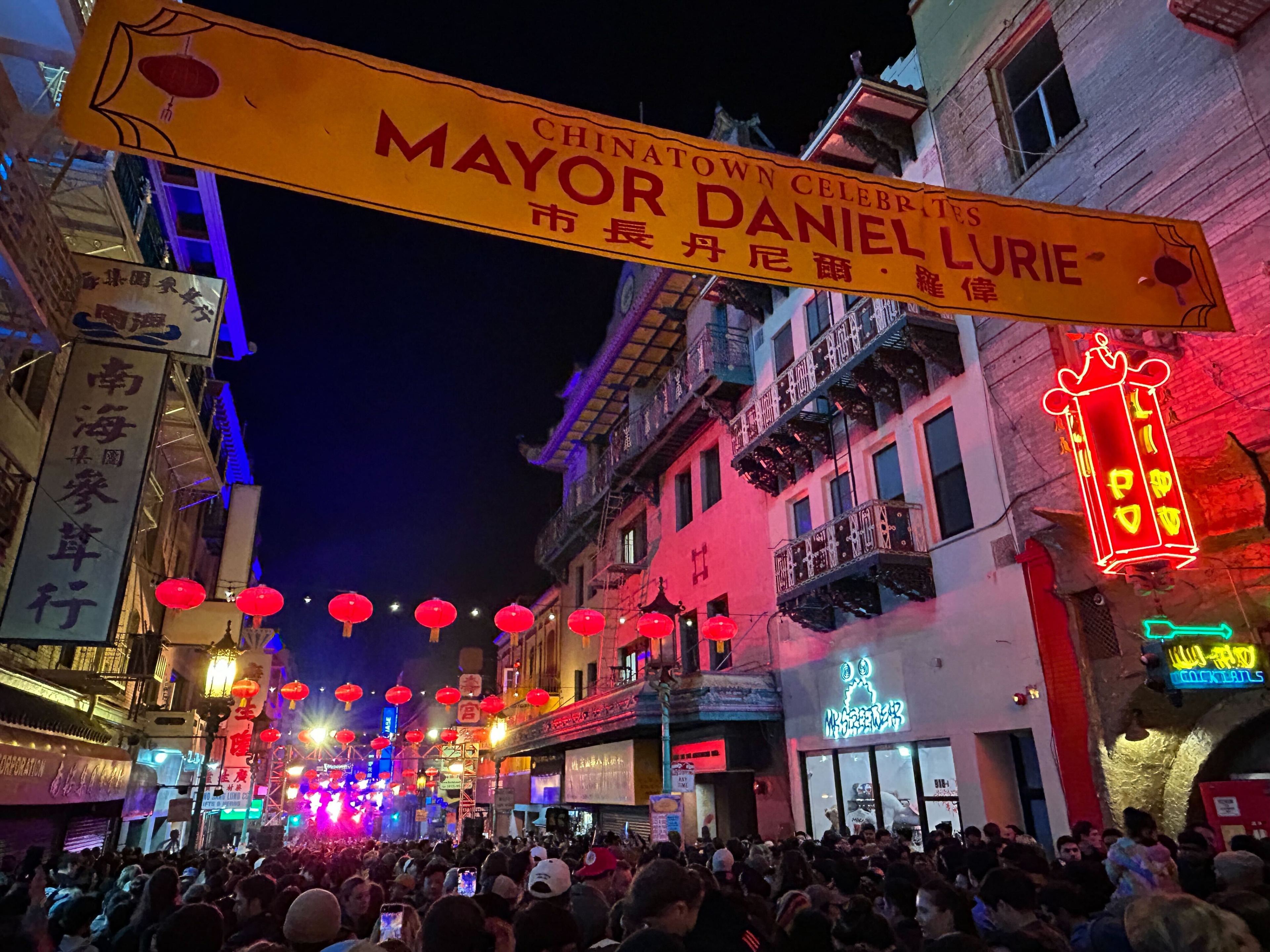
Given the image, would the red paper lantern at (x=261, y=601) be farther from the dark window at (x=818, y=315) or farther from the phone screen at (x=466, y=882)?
the dark window at (x=818, y=315)

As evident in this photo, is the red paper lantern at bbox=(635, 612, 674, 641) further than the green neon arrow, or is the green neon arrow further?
the red paper lantern at bbox=(635, 612, 674, 641)

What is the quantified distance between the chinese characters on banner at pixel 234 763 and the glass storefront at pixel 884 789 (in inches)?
900

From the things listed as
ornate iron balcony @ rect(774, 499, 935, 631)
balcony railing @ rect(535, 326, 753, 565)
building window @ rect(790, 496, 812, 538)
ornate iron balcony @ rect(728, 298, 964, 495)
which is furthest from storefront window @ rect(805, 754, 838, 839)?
balcony railing @ rect(535, 326, 753, 565)

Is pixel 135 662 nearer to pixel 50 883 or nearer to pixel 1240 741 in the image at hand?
pixel 50 883

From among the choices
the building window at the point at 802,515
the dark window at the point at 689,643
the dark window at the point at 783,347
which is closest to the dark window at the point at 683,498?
the dark window at the point at 689,643

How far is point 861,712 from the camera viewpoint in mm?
16234

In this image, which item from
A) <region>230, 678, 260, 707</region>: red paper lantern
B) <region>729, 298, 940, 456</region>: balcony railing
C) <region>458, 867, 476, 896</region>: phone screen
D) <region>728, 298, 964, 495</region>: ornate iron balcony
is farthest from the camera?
<region>230, 678, 260, 707</region>: red paper lantern

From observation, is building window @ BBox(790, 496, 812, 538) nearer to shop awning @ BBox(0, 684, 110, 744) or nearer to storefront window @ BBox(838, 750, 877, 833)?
storefront window @ BBox(838, 750, 877, 833)

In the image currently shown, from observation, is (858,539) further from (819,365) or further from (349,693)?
(349,693)

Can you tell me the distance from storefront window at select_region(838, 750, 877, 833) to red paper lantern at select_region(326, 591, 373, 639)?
10701 mm

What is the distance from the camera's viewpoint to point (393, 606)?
2448 cm

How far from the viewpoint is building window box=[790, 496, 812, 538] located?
19.0 meters

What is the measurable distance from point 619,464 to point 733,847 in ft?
54.5

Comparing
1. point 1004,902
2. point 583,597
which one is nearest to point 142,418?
point 1004,902
